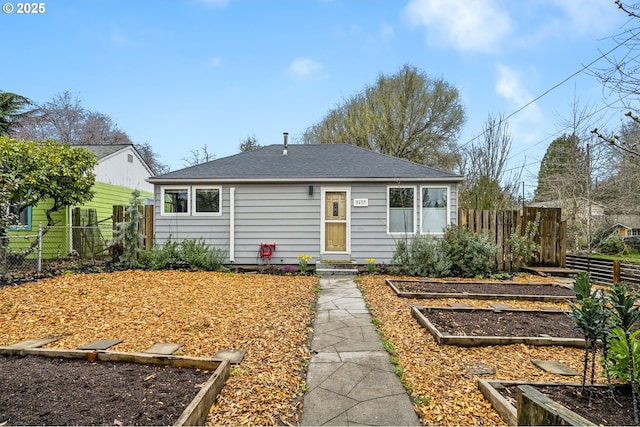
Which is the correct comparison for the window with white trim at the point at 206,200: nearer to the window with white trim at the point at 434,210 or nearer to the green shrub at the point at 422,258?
the green shrub at the point at 422,258

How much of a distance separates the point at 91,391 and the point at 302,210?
273 inches

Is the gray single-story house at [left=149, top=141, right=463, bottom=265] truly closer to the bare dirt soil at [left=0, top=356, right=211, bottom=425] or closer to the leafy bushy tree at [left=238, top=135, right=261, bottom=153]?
the bare dirt soil at [left=0, top=356, right=211, bottom=425]

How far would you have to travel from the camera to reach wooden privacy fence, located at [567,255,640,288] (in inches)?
277

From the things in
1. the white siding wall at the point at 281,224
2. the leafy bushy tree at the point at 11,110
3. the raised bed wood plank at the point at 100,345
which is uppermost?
the leafy bushy tree at the point at 11,110

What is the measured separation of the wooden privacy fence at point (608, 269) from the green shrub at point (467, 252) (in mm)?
2451

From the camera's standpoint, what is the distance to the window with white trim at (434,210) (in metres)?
8.87

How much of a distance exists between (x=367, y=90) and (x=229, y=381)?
19.4 m

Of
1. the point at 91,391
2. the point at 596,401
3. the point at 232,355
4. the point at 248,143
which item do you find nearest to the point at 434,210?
the point at 596,401

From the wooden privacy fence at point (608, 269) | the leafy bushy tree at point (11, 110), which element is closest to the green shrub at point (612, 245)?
the wooden privacy fence at point (608, 269)

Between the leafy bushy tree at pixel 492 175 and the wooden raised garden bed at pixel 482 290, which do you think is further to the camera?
the leafy bushy tree at pixel 492 175

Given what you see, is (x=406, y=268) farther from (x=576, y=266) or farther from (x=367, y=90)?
(x=367, y=90)

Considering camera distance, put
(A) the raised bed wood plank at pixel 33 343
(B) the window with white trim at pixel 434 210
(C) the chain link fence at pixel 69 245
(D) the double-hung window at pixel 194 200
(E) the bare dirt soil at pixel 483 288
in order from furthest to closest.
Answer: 1. (C) the chain link fence at pixel 69 245
2. (D) the double-hung window at pixel 194 200
3. (B) the window with white trim at pixel 434 210
4. (E) the bare dirt soil at pixel 483 288
5. (A) the raised bed wood plank at pixel 33 343

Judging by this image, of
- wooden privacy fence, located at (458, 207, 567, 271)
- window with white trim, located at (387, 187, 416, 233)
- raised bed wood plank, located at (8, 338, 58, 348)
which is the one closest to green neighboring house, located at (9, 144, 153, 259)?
raised bed wood plank, located at (8, 338, 58, 348)

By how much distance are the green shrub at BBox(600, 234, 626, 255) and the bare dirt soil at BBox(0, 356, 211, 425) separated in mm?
14392
